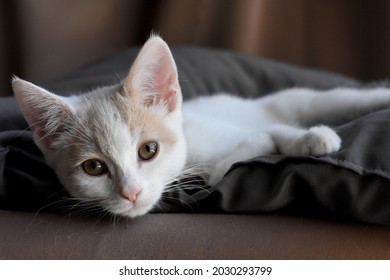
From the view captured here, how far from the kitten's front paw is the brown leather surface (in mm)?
166

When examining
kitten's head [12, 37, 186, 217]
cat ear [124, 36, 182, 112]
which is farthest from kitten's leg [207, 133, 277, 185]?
cat ear [124, 36, 182, 112]

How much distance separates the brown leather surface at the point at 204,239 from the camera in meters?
0.93

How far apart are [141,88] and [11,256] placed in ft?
1.74

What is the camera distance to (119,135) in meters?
1.13

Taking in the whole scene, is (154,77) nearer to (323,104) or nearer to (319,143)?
(319,143)

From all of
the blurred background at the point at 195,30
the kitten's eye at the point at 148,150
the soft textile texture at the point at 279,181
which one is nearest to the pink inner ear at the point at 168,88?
the kitten's eye at the point at 148,150

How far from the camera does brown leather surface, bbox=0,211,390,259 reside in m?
0.93

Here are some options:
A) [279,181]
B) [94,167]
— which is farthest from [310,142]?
[94,167]

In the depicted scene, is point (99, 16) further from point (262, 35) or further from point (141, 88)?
point (141, 88)

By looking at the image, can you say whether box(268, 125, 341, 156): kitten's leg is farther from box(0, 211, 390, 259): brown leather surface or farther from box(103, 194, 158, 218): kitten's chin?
box(103, 194, 158, 218): kitten's chin

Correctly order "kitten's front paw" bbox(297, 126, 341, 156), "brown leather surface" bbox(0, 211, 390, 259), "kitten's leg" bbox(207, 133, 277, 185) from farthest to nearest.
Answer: "kitten's leg" bbox(207, 133, 277, 185) < "kitten's front paw" bbox(297, 126, 341, 156) < "brown leather surface" bbox(0, 211, 390, 259)

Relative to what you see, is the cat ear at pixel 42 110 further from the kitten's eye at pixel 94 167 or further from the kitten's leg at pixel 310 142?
the kitten's leg at pixel 310 142

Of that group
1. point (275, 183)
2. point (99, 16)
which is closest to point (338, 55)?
point (99, 16)

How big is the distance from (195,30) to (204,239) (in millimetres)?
1701
